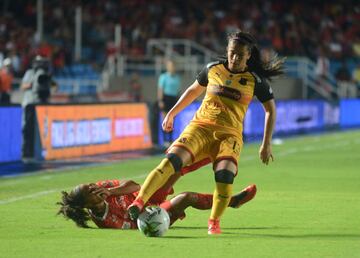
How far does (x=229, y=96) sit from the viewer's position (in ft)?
35.0

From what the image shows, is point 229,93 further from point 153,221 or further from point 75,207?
point 75,207

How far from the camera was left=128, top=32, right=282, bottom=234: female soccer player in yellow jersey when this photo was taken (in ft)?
33.5

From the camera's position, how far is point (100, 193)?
10.4 metres

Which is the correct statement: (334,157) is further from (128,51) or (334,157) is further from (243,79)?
(128,51)

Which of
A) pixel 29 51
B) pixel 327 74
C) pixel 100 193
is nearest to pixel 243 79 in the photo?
pixel 100 193

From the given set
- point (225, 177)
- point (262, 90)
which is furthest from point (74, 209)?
point (262, 90)

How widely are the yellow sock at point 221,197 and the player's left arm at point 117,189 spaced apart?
0.88 metres

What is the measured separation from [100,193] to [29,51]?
24.0m

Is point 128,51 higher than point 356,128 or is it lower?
higher

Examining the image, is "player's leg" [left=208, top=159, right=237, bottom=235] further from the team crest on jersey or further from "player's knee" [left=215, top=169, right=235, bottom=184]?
the team crest on jersey

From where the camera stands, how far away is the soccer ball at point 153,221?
9969 millimetres

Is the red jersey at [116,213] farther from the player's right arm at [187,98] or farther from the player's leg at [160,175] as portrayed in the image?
the player's right arm at [187,98]

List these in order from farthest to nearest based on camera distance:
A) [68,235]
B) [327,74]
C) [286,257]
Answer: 1. [327,74]
2. [68,235]
3. [286,257]

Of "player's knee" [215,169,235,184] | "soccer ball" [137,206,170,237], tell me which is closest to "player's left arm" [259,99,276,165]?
"player's knee" [215,169,235,184]
